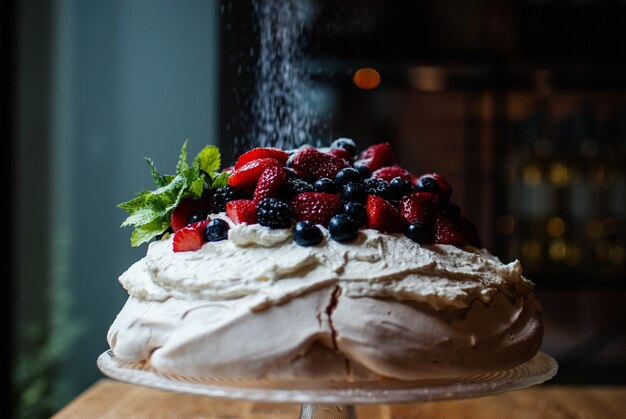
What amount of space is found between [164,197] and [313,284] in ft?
1.40

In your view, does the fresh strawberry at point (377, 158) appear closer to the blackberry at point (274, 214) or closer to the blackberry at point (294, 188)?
the blackberry at point (294, 188)

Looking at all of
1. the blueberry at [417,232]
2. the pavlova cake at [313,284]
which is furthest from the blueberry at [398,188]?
the blueberry at [417,232]

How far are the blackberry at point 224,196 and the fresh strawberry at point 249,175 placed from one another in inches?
0.4

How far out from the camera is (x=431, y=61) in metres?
3.15

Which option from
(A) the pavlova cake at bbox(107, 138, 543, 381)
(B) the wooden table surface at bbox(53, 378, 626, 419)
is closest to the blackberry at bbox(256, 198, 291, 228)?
(A) the pavlova cake at bbox(107, 138, 543, 381)

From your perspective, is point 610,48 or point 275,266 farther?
point 610,48

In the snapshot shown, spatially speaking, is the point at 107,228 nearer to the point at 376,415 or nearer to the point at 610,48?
the point at 376,415

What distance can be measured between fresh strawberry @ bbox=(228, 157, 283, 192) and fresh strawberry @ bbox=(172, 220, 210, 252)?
0.12 meters

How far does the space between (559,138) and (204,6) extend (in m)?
1.71

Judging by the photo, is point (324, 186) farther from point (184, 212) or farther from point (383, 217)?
point (184, 212)

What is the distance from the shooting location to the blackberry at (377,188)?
4.46ft

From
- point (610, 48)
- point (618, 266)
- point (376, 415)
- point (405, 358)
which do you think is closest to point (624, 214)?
point (618, 266)

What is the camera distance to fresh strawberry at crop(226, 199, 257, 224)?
1.26m

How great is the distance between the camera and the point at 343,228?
1.19m
